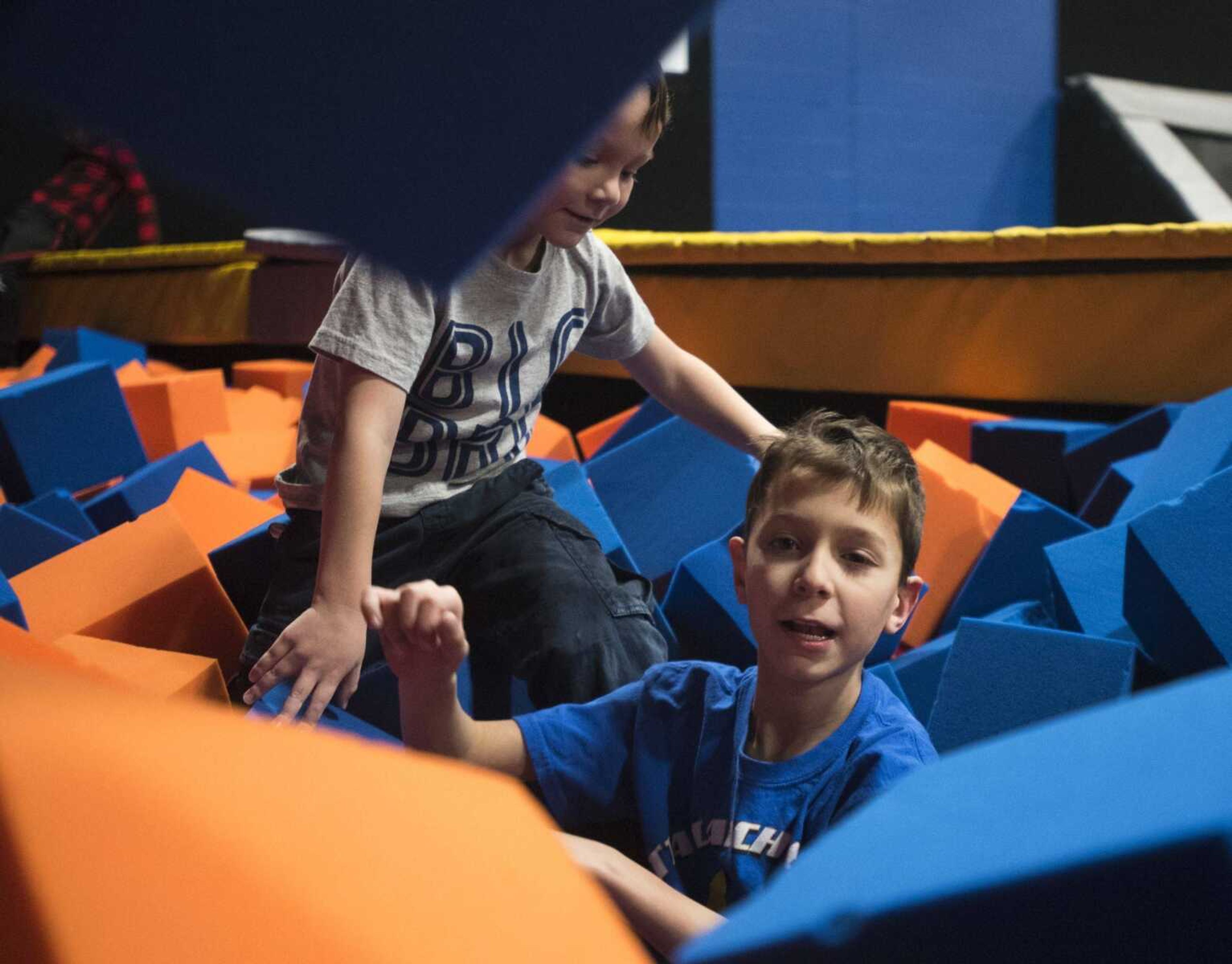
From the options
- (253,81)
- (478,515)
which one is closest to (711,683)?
(478,515)

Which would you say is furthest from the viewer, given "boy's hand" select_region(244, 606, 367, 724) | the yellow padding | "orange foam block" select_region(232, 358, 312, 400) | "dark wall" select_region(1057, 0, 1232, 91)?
"dark wall" select_region(1057, 0, 1232, 91)

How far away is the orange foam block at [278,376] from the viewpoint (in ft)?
8.95

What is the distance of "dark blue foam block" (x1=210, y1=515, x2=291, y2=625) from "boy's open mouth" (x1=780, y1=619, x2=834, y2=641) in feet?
2.11

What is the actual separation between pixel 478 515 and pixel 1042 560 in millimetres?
652

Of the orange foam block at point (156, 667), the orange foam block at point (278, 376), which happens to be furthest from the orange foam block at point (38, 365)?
the orange foam block at point (156, 667)

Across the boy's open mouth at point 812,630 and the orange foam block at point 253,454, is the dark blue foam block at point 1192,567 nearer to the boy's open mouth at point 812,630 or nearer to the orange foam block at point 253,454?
the boy's open mouth at point 812,630

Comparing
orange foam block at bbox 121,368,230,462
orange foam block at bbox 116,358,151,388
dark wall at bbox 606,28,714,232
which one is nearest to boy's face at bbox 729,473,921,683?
orange foam block at bbox 121,368,230,462

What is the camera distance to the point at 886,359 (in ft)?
7.14

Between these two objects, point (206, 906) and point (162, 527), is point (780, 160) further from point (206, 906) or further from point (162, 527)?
point (206, 906)

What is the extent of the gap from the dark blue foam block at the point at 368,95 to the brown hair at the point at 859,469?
66 cm

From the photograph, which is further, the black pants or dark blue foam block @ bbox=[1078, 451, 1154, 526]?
dark blue foam block @ bbox=[1078, 451, 1154, 526]

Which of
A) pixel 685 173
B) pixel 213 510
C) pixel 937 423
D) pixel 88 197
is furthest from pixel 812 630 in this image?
A: pixel 685 173

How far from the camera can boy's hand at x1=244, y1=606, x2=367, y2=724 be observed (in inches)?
36.3

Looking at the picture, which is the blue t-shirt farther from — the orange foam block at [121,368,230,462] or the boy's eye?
the orange foam block at [121,368,230,462]
